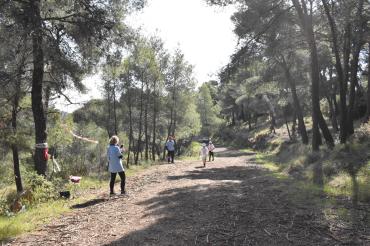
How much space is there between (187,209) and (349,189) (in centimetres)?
474

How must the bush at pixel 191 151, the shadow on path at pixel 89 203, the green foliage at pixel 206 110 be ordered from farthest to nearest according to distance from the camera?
the green foliage at pixel 206 110 < the bush at pixel 191 151 < the shadow on path at pixel 89 203

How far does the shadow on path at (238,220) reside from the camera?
23.7ft

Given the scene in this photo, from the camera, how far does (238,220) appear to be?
8516 mm

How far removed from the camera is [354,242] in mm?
6816

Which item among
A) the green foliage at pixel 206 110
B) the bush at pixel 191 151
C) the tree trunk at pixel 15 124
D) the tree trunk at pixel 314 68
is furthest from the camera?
the green foliage at pixel 206 110

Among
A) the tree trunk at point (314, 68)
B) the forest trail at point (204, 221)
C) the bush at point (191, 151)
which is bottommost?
the forest trail at point (204, 221)

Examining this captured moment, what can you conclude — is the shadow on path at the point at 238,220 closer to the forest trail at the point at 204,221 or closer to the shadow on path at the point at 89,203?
the forest trail at the point at 204,221

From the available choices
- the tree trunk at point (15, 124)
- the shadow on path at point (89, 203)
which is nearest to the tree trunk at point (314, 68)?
the shadow on path at point (89, 203)

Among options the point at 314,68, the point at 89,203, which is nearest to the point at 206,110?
the point at 314,68

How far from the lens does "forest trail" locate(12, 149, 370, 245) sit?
24.0ft

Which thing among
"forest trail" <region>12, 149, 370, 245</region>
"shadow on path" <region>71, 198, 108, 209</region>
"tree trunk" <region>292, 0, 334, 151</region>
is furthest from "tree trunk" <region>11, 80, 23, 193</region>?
"tree trunk" <region>292, 0, 334, 151</region>

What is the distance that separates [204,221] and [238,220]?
0.69 meters

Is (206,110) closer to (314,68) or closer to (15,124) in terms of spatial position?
(314,68)

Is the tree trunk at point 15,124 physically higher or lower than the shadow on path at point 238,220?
higher
